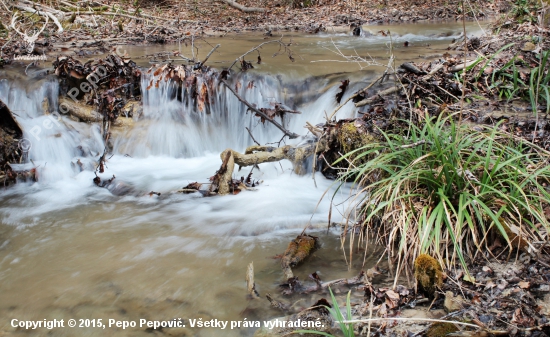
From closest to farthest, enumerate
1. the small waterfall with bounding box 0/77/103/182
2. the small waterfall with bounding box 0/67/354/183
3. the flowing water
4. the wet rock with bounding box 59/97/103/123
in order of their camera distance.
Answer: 1. the flowing water
2. the small waterfall with bounding box 0/77/103/182
3. the small waterfall with bounding box 0/67/354/183
4. the wet rock with bounding box 59/97/103/123

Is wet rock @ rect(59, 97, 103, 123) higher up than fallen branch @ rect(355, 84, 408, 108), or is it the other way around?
fallen branch @ rect(355, 84, 408, 108)

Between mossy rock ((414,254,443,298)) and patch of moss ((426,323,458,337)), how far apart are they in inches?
14.2

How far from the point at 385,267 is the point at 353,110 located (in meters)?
2.91

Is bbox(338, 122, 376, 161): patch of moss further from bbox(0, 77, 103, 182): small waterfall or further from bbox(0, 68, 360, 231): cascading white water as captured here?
bbox(0, 77, 103, 182): small waterfall

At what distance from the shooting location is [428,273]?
2.66 m

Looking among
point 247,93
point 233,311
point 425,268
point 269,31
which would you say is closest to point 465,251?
point 425,268

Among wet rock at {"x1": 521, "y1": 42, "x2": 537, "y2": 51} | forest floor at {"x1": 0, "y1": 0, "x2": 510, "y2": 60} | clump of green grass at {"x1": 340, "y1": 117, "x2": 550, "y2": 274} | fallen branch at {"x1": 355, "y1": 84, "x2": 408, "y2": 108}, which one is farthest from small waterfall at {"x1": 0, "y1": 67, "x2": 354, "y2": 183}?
clump of green grass at {"x1": 340, "y1": 117, "x2": 550, "y2": 274}

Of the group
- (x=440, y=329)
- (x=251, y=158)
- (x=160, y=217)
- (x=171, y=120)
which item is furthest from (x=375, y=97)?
(x=171, y=120)

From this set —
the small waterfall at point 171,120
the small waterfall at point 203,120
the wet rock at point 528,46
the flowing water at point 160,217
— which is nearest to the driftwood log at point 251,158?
the flowing water at point 160,217

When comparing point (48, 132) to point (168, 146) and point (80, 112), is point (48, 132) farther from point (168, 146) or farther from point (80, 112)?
point (168, 146)

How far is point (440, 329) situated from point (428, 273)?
42 cm

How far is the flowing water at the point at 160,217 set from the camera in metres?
3.20

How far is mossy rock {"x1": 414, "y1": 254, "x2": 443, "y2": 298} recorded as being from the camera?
2.65m

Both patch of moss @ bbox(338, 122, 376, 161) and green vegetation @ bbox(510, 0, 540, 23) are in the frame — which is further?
green vegetation @ bbox(510, 0, 540, 23)
